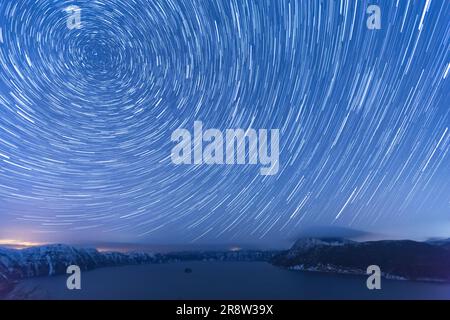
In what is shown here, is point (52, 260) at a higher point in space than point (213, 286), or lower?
higher

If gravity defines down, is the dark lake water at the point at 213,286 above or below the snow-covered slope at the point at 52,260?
below

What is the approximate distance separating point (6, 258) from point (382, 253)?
8.04 feet

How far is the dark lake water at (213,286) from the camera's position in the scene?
2354 mm

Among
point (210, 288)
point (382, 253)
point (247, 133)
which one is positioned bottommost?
point (210, 288)

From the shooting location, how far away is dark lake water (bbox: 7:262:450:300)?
2.35 meters

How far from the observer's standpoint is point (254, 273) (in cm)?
242

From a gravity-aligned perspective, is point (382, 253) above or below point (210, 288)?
above

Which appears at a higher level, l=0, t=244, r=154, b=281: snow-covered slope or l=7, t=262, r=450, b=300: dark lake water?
l=0, t=244, r=154, b=281: snow-covered slope

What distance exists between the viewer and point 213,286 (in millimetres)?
2359
